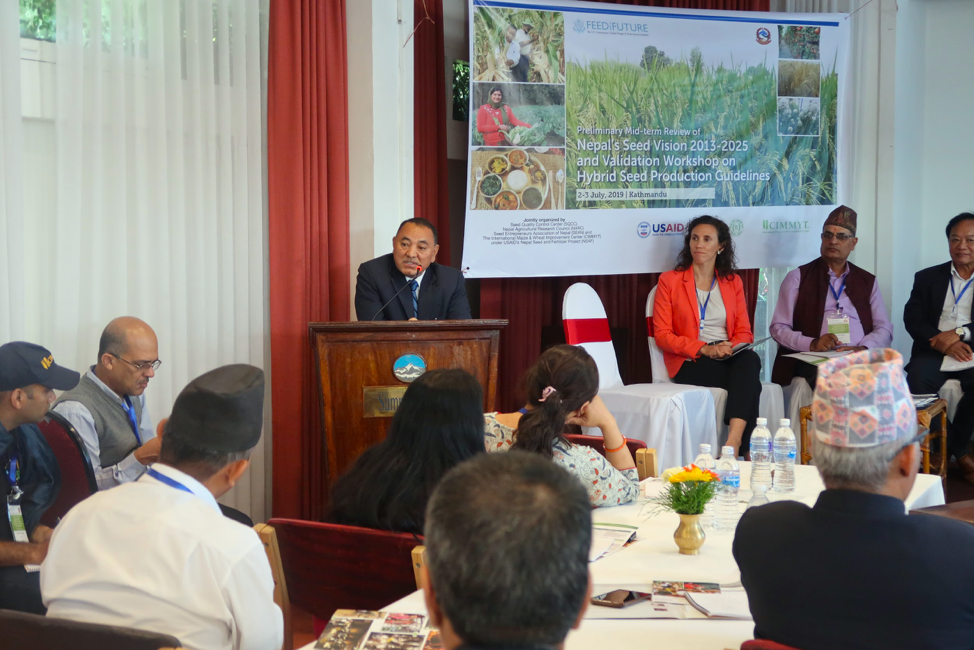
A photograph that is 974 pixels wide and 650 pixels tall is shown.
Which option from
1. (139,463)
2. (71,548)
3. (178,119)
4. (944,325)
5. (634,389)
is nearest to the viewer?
(71,548)

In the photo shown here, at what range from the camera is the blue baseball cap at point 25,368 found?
252cm

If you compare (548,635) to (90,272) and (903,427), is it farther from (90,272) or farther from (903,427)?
(90,272)

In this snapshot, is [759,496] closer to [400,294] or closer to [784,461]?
[784,461]

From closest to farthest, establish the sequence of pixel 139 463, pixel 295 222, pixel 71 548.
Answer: pixel 71 548 → pixel 139 463 → pixel 295 222

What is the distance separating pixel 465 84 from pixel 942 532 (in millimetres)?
4406

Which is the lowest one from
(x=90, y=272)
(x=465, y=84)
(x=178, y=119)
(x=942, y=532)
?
(x=942, y=532)

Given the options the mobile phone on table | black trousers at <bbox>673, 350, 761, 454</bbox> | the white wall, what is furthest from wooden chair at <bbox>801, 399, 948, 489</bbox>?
the mobile phone on table

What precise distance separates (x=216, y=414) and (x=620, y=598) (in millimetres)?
900

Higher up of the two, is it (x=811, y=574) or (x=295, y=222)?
(x=295, y=222)

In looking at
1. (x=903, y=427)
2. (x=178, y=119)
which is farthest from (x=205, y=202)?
(x=903, y=427)

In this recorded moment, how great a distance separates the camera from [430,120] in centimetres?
529

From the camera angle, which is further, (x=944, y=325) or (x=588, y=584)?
(x=944, y=325)

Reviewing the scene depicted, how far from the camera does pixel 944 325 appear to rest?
5.66 m

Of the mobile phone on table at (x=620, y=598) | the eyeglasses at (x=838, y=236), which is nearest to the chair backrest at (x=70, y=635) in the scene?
the mobile phone on table at (x=620, y=598)
